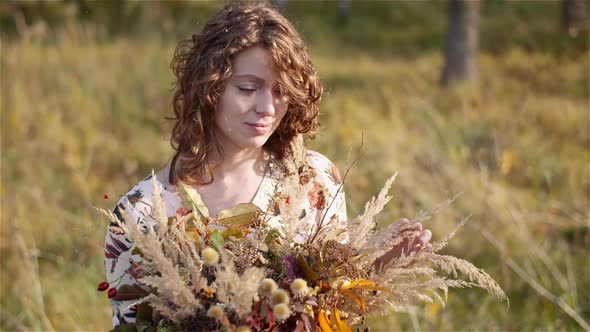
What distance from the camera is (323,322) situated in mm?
1198

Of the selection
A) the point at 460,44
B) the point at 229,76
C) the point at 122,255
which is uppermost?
the point at 229,76

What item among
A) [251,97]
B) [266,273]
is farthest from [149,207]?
[266,273]

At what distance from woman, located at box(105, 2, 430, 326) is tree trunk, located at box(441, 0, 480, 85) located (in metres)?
6.14

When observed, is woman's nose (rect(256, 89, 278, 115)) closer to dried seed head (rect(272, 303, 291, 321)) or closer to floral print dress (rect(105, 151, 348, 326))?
floral print dress (rect(105, 151, 348, 326))

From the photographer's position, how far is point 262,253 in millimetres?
1260

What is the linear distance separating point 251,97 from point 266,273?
515 millimetres

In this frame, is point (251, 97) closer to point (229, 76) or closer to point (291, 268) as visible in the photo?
point (229, 76)

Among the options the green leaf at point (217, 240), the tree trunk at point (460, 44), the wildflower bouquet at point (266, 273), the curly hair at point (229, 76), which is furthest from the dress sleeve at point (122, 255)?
the tree trunk at point (460, 44)

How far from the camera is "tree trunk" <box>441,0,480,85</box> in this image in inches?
299

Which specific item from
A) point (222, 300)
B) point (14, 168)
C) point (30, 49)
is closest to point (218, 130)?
point (222, 300)

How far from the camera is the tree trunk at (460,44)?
7.60 metres

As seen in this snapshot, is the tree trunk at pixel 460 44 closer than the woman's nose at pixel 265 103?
No

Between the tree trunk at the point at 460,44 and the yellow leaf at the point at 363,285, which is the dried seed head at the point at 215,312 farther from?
the tree trunk at the point at 460,44

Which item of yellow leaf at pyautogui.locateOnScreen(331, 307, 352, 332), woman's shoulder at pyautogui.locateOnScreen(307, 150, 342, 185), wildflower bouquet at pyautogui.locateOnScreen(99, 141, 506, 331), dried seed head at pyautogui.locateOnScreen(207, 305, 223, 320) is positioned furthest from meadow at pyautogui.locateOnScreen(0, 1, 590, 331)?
dried seed head at pyautogui.locateOnScreen(207, 305, 223, 320)
